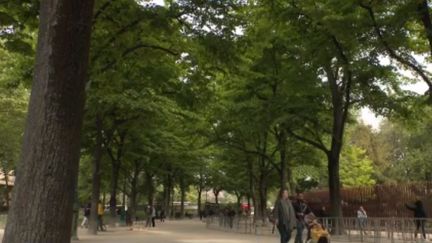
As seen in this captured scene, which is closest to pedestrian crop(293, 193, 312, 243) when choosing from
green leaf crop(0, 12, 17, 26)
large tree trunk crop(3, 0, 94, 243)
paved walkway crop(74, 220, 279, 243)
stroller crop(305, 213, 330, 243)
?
stroller crop(305, 213, 330, 243)

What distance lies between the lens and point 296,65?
25.6 meters

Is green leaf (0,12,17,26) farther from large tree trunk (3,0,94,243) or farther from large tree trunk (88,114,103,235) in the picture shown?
large tree trunk (88,114,103,235)

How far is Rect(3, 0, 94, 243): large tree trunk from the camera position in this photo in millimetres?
5602

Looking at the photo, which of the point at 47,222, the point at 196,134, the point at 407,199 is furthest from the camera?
the point at 196,134

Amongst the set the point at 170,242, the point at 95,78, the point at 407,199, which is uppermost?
the point at 95,78

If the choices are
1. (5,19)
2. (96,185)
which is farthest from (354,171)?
(5,19)

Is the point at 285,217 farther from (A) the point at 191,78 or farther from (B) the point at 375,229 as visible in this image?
(A) the point at 191,78

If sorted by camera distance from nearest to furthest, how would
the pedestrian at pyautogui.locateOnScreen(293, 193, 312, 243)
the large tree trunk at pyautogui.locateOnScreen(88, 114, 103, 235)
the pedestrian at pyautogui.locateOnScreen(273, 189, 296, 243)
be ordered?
the pedestrian at pyautogui.locateOnScreen(273, 189, 296, 243)
the pedestrian at pyautogui.locateOnScreen(293, 193, 312, 243)
the large tree trunk at pyautogui.locateOnScreen(88, 114, 103, 235)

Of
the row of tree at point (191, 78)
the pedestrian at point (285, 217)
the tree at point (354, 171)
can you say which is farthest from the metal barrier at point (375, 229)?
the tree at point (354, 171)

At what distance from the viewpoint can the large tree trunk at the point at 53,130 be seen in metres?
5.60

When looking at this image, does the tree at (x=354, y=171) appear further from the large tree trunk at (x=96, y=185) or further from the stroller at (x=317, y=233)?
the stroller at (x=317, y=233)

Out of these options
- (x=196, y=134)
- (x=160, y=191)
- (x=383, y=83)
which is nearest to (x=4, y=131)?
(x=196, y=134)

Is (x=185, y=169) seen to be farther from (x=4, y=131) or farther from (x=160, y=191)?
(x=160, y=191)

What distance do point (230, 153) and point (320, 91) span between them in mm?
18353
